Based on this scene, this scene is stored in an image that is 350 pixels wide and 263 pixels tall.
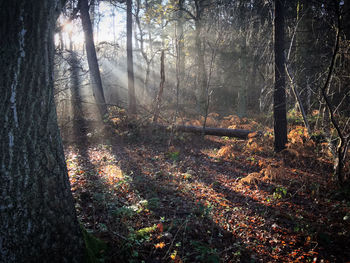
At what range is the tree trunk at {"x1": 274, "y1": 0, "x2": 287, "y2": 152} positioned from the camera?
6695 millimetres

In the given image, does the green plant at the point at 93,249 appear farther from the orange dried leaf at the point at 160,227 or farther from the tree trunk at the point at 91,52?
the tree trunk at the point at 91,52

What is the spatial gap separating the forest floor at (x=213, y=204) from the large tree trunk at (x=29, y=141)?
989mm

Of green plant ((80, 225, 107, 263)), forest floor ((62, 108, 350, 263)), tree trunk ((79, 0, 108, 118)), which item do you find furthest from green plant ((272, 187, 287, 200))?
tree trunk ((79, 0, 108, 118))

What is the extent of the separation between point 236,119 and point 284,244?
8207 mm

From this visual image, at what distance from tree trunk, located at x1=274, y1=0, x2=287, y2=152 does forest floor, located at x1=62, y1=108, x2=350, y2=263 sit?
1.52 feet

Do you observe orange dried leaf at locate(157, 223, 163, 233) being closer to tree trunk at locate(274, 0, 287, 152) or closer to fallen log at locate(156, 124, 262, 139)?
tree trunk at locate(274, 0, 287, 152)

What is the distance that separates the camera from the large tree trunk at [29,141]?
1749 millimetres

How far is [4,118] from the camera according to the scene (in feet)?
5.75

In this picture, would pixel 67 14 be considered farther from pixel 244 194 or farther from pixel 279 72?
pixel 244 194

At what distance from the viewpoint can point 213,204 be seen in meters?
4.55

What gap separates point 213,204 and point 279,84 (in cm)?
492

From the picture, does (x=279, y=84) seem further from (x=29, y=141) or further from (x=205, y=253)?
(x=29, y=141)

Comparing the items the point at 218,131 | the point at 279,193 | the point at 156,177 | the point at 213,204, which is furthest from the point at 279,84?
the point at 156,177

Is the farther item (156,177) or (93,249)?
(156,177)
